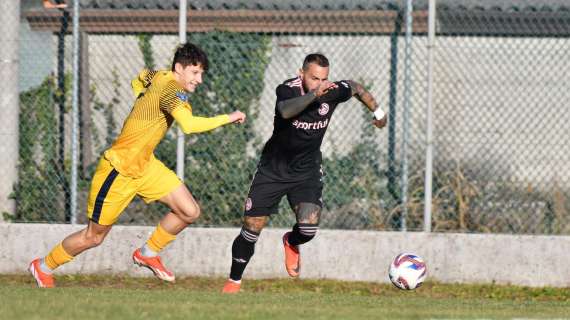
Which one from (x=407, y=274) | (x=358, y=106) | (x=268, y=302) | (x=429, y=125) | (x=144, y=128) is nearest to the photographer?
(x=268, y=302)

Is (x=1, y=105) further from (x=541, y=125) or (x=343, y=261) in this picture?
(x=541, y=125)

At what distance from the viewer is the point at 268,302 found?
9375 mm

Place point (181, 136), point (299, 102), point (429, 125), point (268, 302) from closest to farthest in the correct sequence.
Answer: point (268, 302)
point (299, 102)
point (429, 125)
point (181, 136)

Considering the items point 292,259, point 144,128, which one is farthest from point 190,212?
point 292,259

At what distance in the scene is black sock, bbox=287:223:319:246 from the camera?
1063 centimetres

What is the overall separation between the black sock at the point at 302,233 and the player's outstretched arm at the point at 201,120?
166cm

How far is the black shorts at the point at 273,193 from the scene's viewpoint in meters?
10.6

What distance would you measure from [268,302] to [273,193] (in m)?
1.48

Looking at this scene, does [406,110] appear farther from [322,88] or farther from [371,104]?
[322,88]

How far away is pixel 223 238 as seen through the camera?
12.8 metres

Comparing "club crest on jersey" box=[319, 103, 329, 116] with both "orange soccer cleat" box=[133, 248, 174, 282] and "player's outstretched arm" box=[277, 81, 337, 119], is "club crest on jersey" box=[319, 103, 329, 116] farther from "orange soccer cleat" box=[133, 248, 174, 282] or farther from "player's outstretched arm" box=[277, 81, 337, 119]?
"orange soccer cleat" box=[133, 248, 174, 282]

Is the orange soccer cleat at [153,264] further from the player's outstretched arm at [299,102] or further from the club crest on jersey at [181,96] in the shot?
the player's outstretched arm at [299,102]

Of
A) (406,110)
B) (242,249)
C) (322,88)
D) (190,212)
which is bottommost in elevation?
(242,249)

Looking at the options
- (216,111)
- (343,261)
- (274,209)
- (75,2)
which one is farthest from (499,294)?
(75,2)
